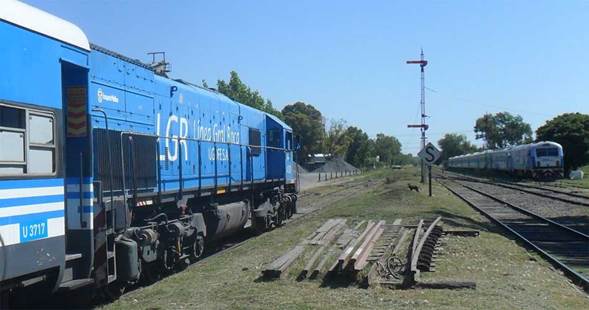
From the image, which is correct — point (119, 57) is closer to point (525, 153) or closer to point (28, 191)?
point (28, 191)

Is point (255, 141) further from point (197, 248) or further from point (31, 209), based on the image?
point (31, 209)

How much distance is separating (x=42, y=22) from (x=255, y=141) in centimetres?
1297

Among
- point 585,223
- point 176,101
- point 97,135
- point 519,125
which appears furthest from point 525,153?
point 519,125

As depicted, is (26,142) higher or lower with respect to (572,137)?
lower

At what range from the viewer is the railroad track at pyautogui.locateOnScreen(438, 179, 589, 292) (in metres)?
12.8

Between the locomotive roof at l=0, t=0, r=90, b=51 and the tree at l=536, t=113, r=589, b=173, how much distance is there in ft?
230

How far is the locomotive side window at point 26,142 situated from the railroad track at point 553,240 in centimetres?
878

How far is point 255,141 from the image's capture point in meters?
20.0

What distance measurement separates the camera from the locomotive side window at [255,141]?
1915cm

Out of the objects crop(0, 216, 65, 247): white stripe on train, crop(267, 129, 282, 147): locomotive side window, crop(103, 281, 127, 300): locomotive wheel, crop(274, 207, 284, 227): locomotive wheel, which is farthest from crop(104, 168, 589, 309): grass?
crop(267, 129, 282, 147): locomotive side window

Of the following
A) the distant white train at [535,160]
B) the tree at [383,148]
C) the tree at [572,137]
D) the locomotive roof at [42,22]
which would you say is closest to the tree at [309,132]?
the distant white train at [535,160]

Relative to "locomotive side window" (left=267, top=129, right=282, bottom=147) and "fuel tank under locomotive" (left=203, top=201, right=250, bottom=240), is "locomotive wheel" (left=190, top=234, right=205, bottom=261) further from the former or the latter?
"locomotive side window" (left=267, top=129, right=282, bottom=147)

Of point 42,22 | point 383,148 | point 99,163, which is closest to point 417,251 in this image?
point 99,163

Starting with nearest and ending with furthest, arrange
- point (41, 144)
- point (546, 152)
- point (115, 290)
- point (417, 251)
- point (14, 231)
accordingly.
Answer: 1. point (14, 231)
2. point (41, 144)
3. point (115, 290)
4. point (417, 251)
5. point (546, 152)
